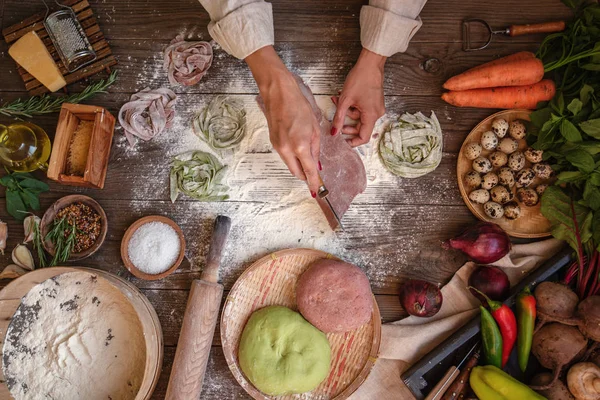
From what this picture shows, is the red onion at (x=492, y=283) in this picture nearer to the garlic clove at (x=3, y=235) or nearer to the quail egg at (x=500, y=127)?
the quail egg at (x=500, y=127)

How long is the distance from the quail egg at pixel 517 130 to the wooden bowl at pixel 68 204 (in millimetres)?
1762

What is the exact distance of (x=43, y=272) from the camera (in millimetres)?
1776

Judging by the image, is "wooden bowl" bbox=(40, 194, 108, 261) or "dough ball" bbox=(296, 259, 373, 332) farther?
"wooden bowl" bbox=(40, 194, 108, 261)

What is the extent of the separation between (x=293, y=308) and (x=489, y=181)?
38.5 inches

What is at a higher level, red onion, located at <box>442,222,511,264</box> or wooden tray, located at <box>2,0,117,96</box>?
wooden tray, located at <box>2,0,117,96</box>

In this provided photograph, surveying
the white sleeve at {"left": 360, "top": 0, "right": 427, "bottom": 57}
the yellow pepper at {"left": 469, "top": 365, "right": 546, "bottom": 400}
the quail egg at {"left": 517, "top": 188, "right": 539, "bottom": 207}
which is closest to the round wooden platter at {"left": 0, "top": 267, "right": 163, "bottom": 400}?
the yellow pepper at {"left": 469, "top": 365, "right": 546, "bottom": 400}

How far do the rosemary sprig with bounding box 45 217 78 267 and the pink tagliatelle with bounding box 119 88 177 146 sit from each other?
1.43 feet

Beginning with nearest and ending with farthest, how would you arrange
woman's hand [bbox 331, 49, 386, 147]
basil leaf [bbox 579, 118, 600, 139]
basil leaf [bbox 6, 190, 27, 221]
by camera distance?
basil leaf [bbox 579, 118, 600, 139] < woman's hand [bbox 331, 49, 386, 147] < basil leaf [bbox 6, 190, 27, 221]

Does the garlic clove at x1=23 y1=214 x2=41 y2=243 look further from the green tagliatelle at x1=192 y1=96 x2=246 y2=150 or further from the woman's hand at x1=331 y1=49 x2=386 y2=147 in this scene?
the woman's hand at x1=331 y1=49 x2=386 y2=147

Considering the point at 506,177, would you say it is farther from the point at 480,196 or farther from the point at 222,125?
the point at 222,125

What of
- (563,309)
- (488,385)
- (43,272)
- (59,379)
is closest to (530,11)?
(563,309)

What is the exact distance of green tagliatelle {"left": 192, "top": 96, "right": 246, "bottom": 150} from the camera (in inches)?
79.0

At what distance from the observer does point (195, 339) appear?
1796 mm

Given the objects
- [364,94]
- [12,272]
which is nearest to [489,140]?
[364,94]
